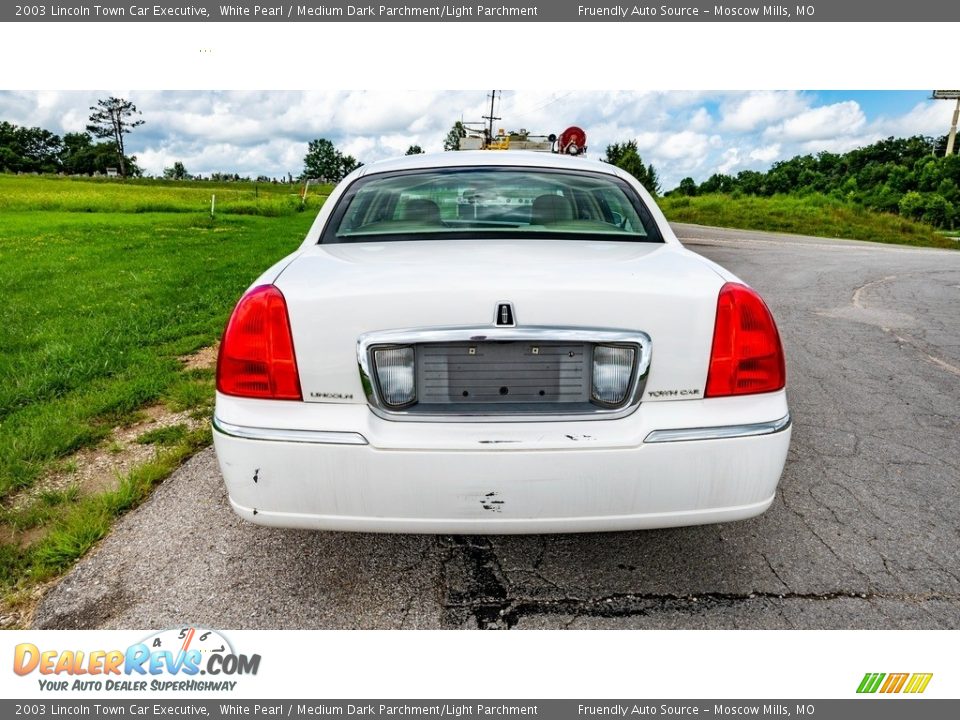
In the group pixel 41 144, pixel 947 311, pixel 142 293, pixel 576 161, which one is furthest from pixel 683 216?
pixel 41 144

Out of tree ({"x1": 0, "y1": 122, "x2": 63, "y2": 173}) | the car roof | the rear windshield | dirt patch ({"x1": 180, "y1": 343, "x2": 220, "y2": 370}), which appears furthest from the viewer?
tree ({"x1": 0, "y1": 122, "x2": 63, "y2": 173})

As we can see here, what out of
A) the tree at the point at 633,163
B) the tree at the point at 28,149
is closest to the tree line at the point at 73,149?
the tree at the point at 28,149

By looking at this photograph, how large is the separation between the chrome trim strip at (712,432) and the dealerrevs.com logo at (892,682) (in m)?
0.79

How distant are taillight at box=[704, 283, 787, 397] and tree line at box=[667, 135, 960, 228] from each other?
3810 cm

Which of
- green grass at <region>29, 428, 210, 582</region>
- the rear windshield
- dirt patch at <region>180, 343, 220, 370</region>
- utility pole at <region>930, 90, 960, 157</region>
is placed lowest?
green grass at <region>29, 428, 210, 582</region>

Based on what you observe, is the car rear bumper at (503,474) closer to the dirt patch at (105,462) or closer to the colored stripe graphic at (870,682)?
the colored stripe graphic at (870,682)

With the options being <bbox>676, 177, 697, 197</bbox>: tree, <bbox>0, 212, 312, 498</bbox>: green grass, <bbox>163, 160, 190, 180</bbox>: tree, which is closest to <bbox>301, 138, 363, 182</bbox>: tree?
<bbox>163, 160, 190, 180</bbox>: tree

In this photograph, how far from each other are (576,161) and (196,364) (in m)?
3.38

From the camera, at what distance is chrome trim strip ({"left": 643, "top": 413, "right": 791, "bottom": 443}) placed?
1.84 metres

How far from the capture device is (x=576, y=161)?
3172 mm

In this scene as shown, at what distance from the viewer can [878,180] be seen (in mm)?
44406

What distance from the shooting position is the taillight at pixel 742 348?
191 cm

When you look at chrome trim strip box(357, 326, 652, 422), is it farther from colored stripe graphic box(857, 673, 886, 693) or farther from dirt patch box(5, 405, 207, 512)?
dirt patch box(5, 405, 207, 512)

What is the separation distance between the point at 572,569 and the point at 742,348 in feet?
3.34
